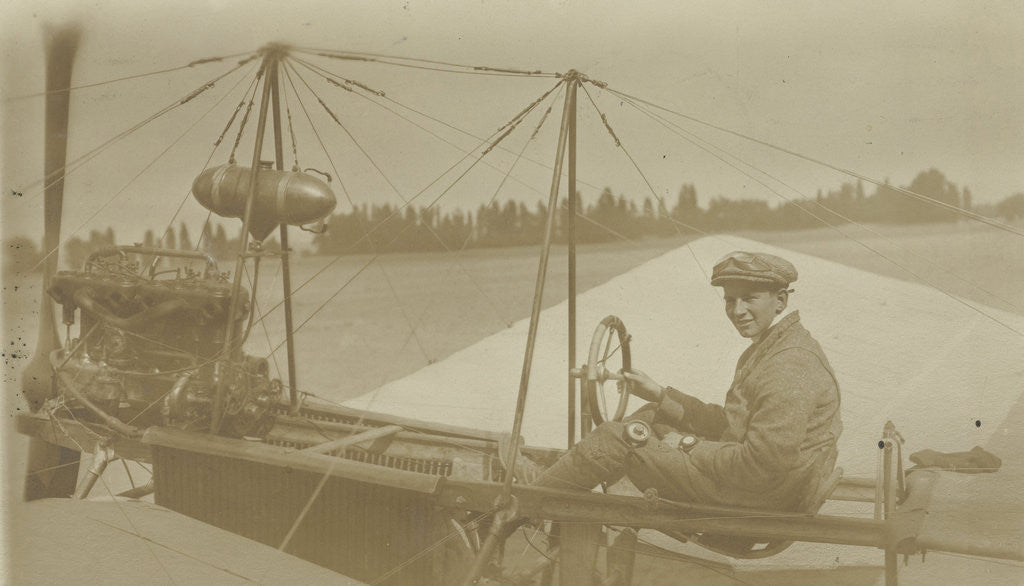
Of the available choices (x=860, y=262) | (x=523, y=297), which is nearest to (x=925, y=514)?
(x=860, y=262)

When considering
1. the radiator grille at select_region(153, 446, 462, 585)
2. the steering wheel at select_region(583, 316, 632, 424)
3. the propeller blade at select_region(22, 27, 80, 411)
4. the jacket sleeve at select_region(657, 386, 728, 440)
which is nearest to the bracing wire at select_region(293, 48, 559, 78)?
the propeller blade at select_region(22, 27, 80, 411)

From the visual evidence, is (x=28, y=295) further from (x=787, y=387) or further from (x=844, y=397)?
(x=844, y=397)

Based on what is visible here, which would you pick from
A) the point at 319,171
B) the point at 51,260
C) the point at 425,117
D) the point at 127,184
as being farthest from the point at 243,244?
the point at 51,260

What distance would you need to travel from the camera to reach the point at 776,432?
310 centimetres

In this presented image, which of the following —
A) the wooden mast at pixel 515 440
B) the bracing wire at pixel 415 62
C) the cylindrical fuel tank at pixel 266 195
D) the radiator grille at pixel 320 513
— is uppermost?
the bracing wire at pixel 415 62

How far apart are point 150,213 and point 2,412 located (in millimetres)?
1568

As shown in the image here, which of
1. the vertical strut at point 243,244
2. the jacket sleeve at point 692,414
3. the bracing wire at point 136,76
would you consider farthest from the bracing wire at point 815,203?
the bracing wire at point 136,76

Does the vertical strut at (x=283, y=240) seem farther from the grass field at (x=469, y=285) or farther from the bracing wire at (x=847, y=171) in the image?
the bracing wire at (x=847, y=171)

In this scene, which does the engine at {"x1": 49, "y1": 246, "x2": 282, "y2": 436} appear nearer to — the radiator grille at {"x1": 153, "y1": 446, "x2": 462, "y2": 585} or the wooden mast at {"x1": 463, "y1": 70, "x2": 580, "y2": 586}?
the radiator grille at {"x1": 153, "y1": 446, "x2": 462, "y2": 585}

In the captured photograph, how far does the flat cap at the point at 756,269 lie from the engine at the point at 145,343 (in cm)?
291

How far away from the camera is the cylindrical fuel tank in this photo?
4645 mm

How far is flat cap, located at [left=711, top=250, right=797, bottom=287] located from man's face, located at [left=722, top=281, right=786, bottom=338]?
45mm

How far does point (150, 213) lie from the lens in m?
5.14

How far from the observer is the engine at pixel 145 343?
4.86 metres
